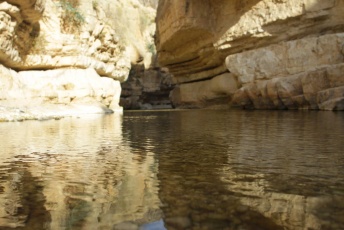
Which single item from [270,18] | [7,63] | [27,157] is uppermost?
[270,18]

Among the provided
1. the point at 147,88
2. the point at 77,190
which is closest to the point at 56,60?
the point at 77,190

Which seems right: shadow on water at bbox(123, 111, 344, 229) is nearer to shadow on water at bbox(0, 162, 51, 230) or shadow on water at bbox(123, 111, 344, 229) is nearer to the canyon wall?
shadow on water at bbox(0, 162, 51, 230)

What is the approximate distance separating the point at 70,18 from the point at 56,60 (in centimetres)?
236

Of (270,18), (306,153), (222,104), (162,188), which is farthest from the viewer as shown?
(222,104)

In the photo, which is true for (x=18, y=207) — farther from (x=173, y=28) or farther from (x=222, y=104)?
(x=222, y=104)

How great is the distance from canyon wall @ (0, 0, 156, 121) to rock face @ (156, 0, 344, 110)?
3652 mm

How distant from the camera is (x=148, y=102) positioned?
1222 inches

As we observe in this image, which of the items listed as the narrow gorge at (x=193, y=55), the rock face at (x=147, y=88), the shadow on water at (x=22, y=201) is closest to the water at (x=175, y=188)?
the shadow on water at (x=22, y=201)

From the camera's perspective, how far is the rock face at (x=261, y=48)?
10.8m

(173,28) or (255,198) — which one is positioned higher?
(173,28)

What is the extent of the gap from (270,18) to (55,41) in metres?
9.21

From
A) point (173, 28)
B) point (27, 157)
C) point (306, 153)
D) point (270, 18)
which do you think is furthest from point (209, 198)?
point (173, 28)

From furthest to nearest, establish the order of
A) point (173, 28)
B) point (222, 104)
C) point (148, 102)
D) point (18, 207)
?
point (148, 102)
point (222, 104)
point (173, 28)
point (18, 207)

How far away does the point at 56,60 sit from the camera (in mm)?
13820
